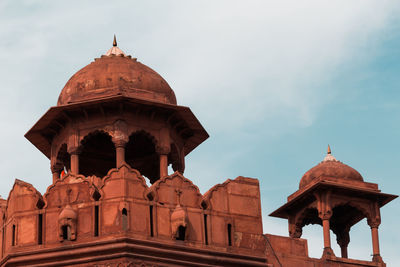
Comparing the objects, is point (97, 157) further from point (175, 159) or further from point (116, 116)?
point (116, 116)

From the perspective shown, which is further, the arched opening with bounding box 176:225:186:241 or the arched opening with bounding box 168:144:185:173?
Result: the arched opening with bounding box 168:144:185:173

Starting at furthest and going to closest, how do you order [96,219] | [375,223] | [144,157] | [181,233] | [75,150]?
1. [144,157]
2. [375,223]
3. [75,150]
4. [181,233]
5. [96,219]

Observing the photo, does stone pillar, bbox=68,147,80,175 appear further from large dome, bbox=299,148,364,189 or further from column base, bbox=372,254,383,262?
column base, bbox=372,254,383,262

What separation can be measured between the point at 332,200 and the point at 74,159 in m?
6.66

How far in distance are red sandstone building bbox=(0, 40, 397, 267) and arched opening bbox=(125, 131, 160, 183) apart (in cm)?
2

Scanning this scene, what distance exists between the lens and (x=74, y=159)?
28.1 m

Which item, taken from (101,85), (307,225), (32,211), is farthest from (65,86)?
(307,225)

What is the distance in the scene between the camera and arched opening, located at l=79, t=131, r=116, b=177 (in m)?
31.0

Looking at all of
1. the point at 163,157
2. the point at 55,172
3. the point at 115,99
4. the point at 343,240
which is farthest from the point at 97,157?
the point at 343,240

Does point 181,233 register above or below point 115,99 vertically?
below

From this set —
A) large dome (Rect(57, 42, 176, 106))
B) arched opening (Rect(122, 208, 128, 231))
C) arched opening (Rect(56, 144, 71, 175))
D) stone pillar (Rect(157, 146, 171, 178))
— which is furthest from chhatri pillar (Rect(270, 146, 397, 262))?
arched opening (Rect(122, 208, 128, 231))

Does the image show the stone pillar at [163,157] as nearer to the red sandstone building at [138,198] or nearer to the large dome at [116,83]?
the red sandstone building at [138,198]

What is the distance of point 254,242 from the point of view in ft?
87.0

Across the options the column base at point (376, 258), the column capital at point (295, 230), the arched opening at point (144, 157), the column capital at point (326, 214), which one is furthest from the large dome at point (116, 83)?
the column base at point (376, 258)
